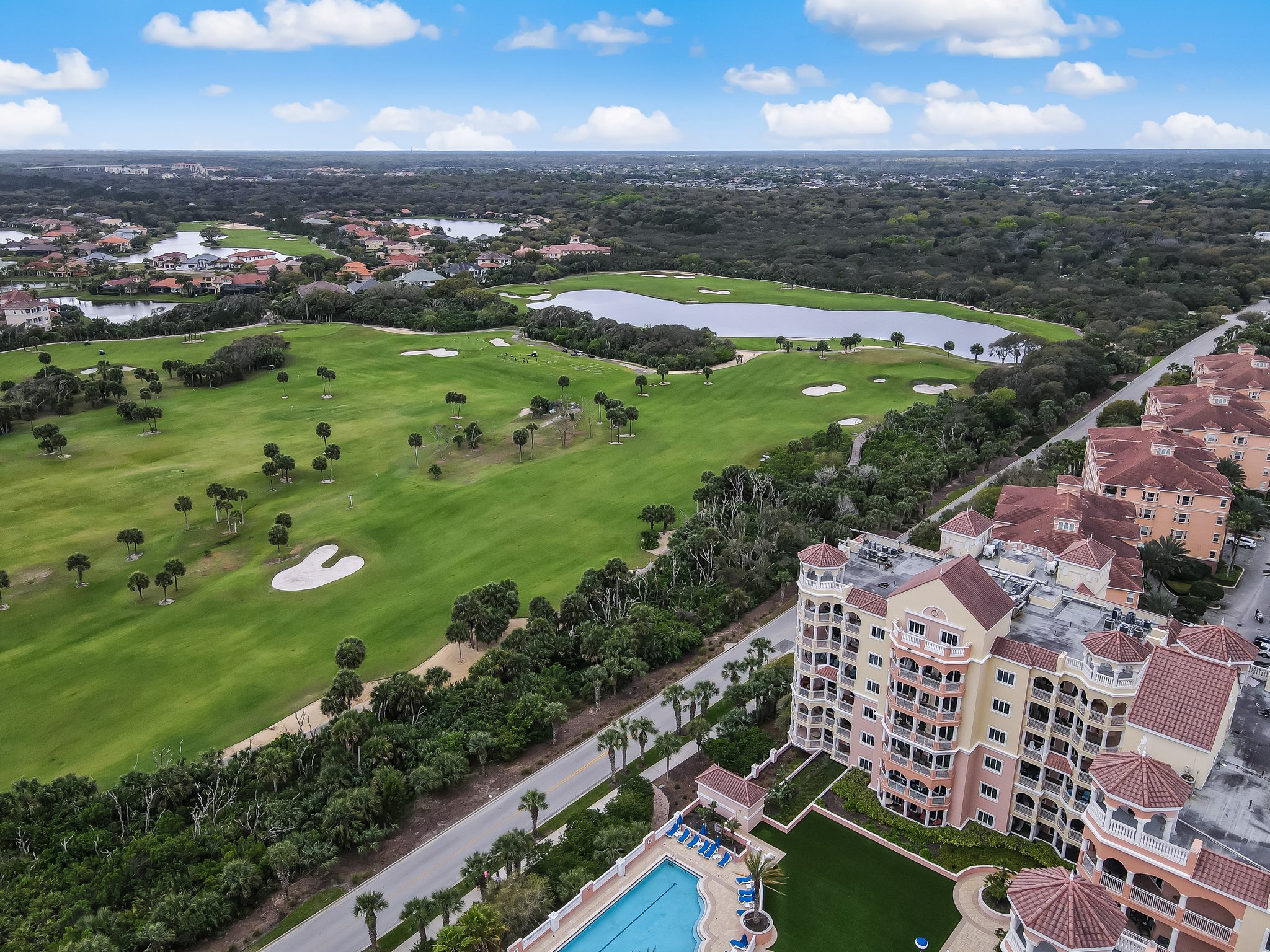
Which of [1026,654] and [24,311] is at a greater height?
[24,311]

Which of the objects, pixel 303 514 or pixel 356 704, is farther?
pixel 303 514

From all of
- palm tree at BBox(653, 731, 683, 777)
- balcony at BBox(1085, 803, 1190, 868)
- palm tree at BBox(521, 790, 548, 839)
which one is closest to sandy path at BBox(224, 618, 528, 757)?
palm tree at BBox(521, 790, 548, 839)

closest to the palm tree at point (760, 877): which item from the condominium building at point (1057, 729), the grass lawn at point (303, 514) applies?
the condominium building at point (1057, 729)

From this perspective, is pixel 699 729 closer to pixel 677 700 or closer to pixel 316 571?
pixel 677 700

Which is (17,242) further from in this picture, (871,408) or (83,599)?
(871,408)

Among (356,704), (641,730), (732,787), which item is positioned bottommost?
(356,704)

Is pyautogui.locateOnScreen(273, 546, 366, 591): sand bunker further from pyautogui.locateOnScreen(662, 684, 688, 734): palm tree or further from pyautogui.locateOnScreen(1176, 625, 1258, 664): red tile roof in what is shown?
pyautogui.locateOnScreen(1176, 625, 1258, 664): red tile roof

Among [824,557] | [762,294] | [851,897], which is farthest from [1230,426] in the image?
[762,294]
